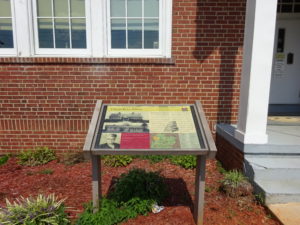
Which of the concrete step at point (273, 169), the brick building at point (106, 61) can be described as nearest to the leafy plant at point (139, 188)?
the concrete step at point (273, 169)

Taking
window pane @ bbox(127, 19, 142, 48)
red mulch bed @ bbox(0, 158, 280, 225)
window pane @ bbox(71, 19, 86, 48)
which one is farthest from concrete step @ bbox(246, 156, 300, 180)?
window pane @ bbox(71, 19, 86, 48)

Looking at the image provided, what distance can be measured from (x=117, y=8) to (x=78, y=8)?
73cm

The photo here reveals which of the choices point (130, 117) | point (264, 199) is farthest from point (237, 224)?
point (130, 117)

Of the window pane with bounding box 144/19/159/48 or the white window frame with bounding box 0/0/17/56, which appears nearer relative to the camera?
the white window frame with bounding box 0/0/17/56

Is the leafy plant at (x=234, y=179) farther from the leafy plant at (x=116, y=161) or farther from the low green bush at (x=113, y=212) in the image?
the leafy plant at (x=116, y=161)

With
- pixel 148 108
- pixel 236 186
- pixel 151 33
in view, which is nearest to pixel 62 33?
pixel 151 33

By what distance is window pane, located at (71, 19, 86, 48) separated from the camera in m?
4.96

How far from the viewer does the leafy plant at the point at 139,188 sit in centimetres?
322

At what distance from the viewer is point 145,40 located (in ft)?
16.6

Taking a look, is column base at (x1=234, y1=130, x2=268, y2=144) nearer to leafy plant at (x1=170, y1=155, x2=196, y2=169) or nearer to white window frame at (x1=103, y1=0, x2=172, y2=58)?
leafy plant at (x1=170, y1=155, x2=196, y2=169)

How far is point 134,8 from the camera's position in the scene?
4949 mm

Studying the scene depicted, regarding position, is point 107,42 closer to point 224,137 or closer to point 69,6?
point 69,6

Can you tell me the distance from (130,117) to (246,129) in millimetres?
1867

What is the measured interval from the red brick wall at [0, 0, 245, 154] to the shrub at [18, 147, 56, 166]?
27 cm
